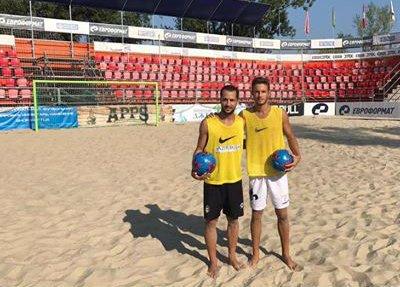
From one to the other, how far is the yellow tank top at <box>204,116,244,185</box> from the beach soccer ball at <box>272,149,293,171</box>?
36 cm

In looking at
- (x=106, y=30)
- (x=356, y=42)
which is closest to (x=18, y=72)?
(x=106, y=30)

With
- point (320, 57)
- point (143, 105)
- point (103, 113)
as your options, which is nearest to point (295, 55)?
point (320, 57)

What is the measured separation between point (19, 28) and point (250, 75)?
51.2 ft

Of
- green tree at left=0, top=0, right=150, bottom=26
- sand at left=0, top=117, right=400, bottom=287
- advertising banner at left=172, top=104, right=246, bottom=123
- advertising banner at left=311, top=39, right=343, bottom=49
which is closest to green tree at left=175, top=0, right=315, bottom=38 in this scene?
green tree at left=0, top=0, right=150, bottom=26

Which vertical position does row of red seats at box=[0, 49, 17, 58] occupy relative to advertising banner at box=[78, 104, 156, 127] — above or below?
above

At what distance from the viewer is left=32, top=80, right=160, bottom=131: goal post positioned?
20641 millimetres

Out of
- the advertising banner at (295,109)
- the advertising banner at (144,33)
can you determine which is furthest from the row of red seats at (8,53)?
the advertising banner at (295,109)

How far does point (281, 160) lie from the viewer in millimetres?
4266

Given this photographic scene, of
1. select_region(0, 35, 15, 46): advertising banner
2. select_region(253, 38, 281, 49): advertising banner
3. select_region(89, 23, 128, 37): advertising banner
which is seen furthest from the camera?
select_region(253, 38, 281, 49): advertising banner

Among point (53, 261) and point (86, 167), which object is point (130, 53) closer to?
point (86, 167)

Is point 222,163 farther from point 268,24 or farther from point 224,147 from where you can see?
point 268,24

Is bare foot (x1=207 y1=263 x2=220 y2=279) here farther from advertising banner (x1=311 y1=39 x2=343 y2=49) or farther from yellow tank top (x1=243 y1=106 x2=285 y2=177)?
advertising banner (x1=311 y1=39 x2=343 y2=49)

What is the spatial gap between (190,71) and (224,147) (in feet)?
83.3

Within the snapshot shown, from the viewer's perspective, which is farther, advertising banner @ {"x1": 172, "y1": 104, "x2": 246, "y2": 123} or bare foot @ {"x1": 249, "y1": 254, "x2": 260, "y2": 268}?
advertising banner @ {"x1": 172, "y1": 104, "x2": 246, "y2": 123}
